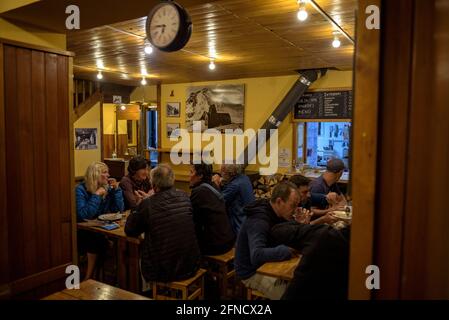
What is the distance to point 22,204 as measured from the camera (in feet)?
8.23

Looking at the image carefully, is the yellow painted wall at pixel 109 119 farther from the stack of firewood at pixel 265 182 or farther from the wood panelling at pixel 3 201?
the wood panelling at pixel 3 201

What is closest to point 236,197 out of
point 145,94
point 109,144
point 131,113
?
point 145,94

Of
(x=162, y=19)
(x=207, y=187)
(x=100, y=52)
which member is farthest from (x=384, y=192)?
(x=100, y=52)

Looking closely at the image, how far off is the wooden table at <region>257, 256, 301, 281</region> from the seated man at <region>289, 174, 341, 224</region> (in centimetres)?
87

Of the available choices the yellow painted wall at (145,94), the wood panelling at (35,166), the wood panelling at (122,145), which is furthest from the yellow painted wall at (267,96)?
the wood panelling at (35,166)

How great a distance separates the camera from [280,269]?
2252 mm

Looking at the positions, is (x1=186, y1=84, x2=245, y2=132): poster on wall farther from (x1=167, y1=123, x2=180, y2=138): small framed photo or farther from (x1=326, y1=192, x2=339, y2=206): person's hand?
(x1=326, y1=192, x2=339, y2=206): person's hand

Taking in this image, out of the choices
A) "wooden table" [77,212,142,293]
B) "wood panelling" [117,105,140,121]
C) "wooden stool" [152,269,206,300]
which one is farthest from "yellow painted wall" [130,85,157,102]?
"wooden stool" [152,269,206,300]

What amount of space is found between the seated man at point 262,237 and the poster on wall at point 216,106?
4433mm

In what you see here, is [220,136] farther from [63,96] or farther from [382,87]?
[382,87]

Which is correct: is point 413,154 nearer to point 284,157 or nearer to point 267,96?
point 284,157

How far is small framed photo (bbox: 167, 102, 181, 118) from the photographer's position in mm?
7688

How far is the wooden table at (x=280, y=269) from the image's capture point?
219 centimetres
